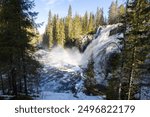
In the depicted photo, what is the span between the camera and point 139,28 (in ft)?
68.5

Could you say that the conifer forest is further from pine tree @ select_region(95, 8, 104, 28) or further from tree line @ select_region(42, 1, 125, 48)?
pine tree @ select_region(95, 8, 104, 28)

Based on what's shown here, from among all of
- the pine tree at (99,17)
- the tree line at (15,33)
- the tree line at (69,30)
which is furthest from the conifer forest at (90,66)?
the pine tree at (99,17)

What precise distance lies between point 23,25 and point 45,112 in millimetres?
14381

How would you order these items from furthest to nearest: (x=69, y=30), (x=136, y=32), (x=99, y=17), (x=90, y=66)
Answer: (x=99, y=17)
(x=69, y=30)
(x=90, y=66)
(x=136, y=32)

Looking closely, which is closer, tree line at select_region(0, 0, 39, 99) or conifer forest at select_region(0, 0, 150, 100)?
conifer forest at select_region(0, 0, 150, 100)

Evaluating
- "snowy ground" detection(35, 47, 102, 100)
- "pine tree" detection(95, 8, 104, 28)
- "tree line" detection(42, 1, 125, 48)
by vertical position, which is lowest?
"snowy ground" detection(35, 47, 102, 100)

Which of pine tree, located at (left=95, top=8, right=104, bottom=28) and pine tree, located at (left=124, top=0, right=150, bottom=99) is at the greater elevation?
pine tree, located at (left=95, top=8, right=104, bottom=28)

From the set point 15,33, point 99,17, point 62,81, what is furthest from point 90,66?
point 99,17

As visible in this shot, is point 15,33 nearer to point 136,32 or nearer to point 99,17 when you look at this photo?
point 136,32

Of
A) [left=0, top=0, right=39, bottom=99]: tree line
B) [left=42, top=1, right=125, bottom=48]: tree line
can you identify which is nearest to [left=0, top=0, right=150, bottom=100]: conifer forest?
[left=0, top=0, right=39, bottom=99]: tree line

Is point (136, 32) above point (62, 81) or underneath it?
above

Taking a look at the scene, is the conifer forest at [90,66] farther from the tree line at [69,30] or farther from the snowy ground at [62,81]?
the tree line at [69,30]

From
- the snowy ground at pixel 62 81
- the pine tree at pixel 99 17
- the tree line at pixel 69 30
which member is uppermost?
the pine tree at pixel 99 17

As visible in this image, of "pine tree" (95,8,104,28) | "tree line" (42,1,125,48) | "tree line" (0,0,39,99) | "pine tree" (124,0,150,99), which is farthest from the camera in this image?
"pine tree" (95,8,104,28)
